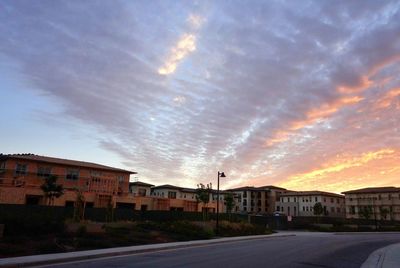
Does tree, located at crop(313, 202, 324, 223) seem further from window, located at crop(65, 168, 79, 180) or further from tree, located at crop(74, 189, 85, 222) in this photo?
tree, located at crop(74, 189, 85, 222)

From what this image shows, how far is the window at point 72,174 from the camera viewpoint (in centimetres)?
5391

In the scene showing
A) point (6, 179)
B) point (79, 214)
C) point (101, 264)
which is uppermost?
point (6, 179)

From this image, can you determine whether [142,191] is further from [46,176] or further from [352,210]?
[352,210]

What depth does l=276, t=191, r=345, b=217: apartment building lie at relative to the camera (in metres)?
Answer: 119

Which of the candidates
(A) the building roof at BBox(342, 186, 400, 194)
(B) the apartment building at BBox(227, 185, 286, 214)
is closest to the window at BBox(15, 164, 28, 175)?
(B) the apartment building at BBox(227, 185, 286, 214)

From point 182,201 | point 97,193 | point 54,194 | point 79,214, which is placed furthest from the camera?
point 182,201

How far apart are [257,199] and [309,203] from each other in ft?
69.9

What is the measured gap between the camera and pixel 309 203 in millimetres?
119938

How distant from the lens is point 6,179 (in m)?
46.1

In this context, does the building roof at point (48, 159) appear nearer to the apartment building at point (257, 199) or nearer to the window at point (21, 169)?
the window at point (21, 169)

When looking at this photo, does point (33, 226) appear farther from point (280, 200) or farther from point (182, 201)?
point (280, 200)

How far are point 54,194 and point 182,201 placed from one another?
26.2m

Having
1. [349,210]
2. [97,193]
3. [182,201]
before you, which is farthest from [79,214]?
[349,210]

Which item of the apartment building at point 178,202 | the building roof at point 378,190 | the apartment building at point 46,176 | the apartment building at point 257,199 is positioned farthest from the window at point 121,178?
the building roof at point 378,190
